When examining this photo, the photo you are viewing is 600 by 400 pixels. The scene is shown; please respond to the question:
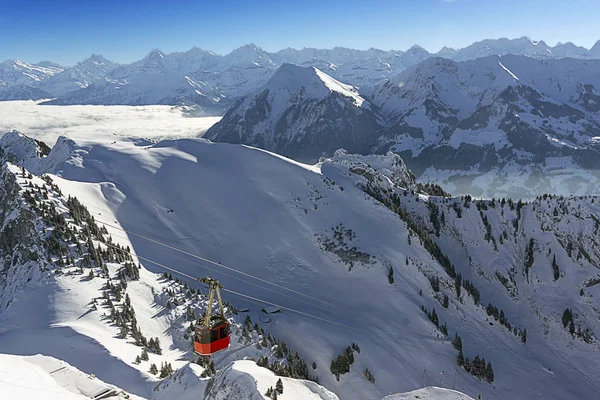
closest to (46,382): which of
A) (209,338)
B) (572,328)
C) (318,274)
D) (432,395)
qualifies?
(209,338)

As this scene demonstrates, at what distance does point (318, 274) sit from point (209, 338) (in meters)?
54.4

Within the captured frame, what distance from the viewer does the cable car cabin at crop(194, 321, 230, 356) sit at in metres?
29.0

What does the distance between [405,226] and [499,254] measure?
3227cm

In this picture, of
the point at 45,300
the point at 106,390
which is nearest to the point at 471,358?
the point at 106,390

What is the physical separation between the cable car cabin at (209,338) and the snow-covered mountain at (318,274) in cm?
242

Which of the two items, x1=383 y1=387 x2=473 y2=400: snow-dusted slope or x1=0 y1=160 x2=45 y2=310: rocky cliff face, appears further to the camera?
x1=0 y1=160 x2=45 y2=310: rocky cliff face

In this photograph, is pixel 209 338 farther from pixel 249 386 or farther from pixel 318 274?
pixel 318 274

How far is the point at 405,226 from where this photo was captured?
9688cm

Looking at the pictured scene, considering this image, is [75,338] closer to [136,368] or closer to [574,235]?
[136,368]

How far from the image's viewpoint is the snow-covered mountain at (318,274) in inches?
2014

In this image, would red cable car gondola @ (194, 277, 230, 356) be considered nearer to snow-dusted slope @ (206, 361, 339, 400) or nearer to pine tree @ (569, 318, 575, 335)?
snow-dusted slope @ (206, 361, 339, 400)

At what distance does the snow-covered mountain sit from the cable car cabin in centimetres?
242

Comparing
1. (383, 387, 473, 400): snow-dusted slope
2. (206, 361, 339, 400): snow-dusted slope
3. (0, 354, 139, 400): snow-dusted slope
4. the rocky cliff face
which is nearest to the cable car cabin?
(206, 361, 339, 400): snow-dusted slope

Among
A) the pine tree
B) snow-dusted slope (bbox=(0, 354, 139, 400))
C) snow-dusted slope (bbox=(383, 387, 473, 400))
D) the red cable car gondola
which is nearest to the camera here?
snow-dusted slope (bbox=(0, 354, 139, 400))
